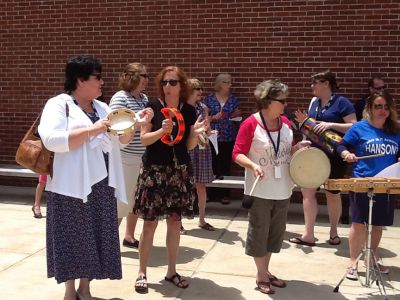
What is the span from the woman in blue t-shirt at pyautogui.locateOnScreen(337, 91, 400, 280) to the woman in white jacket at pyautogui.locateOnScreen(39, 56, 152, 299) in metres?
2.01

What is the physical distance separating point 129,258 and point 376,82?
3880 millimetres

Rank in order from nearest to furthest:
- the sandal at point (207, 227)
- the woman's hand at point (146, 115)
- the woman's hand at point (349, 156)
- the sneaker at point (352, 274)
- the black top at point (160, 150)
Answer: the woman's hand at point (146, 115) → the black top at point (160, 150) → the woman's hand at point (349, 156) → the sneaker at point (352, 274) → the sandal at point (207, 227)

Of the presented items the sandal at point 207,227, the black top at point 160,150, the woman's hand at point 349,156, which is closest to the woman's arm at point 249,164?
the black top at point 160,150

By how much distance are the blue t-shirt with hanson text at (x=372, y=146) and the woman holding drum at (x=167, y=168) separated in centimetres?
137

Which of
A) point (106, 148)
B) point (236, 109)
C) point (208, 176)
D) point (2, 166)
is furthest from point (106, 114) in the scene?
point (2, 166)

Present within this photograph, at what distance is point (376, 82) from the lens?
671 centimetres

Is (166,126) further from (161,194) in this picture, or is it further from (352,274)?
(352,274)

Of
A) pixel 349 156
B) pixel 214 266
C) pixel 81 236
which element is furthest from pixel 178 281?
pixel 349 156

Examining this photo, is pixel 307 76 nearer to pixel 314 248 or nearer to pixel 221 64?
pixel 221 64

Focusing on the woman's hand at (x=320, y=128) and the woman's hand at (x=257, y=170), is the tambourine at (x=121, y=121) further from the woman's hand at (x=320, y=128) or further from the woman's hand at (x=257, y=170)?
the woman's hand at (x=320, y=128)

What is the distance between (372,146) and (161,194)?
5.94 feet

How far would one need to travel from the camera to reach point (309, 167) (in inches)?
164

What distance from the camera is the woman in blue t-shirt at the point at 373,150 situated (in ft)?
14.3

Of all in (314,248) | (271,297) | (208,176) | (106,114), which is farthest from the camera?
(208,176)
